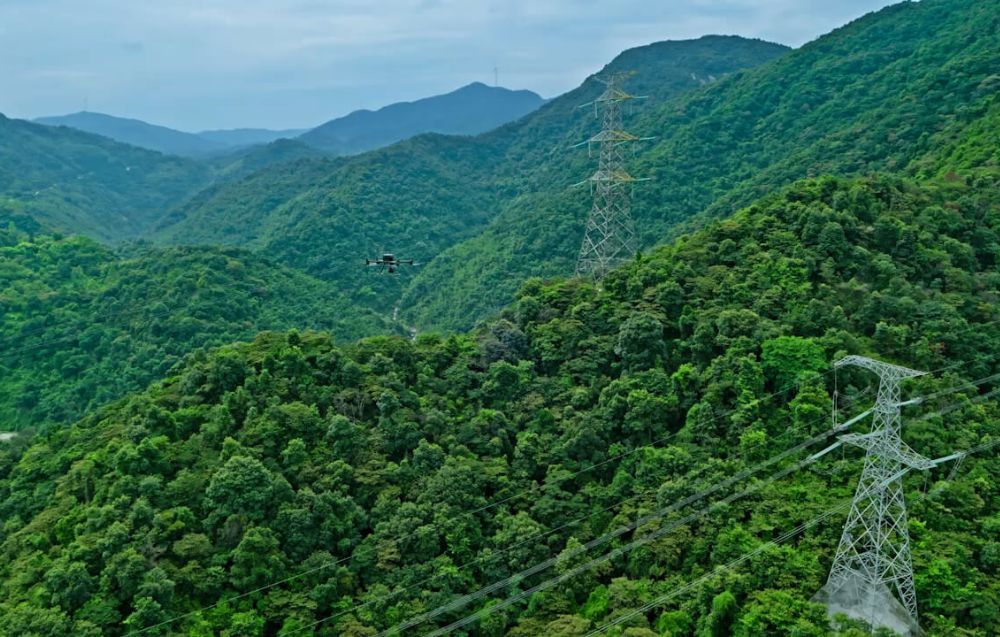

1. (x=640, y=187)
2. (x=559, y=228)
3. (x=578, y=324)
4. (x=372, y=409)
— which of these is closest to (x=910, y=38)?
(x=640, y=187)

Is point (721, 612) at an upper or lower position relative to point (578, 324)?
lower

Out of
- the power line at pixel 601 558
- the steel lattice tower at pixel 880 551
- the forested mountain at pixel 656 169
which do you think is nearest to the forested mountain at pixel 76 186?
the forested mountain at pixel 656 169

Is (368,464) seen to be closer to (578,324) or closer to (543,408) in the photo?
(543,408)

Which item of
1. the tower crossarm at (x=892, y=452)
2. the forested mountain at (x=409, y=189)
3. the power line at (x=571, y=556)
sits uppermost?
the forested mountain at (x=409, y=189)

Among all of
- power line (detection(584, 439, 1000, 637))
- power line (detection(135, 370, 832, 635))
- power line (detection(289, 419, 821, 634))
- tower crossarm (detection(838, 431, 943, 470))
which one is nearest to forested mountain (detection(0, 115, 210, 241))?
power line (detection(135, 370, 832, 635))

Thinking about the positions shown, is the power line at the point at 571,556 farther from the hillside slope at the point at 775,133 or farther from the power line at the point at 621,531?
the hillside slope at the point at 775,133

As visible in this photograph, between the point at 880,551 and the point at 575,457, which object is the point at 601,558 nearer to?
the point at 575,457
